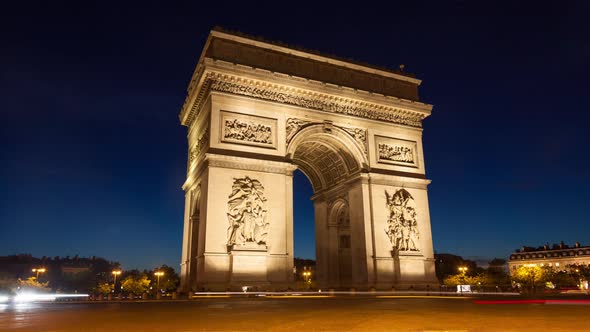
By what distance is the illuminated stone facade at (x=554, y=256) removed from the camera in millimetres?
91250

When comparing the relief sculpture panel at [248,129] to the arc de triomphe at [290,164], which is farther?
the relief sculpture panel at [248,129]

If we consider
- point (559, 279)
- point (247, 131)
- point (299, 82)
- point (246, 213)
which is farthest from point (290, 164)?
point (559, 279)

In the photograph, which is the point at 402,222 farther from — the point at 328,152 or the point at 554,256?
the point at 554,256

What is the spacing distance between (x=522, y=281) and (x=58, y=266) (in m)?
121

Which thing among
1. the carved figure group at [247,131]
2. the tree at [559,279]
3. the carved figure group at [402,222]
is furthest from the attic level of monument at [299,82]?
the tree at [559,279]

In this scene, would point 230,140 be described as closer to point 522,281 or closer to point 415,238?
point 415,238

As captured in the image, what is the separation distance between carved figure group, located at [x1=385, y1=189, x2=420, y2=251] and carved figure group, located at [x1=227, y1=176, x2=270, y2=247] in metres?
7.85

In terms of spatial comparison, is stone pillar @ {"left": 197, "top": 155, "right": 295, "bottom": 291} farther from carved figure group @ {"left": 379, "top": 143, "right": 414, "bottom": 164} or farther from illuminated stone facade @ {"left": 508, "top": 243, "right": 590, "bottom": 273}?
illuminated stone facade @ {"left": 508, "top": 243, "right": 590, "bottom": 273}

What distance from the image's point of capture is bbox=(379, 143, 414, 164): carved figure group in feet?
86.5

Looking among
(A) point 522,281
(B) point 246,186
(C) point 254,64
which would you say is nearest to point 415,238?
(B) point 246,186

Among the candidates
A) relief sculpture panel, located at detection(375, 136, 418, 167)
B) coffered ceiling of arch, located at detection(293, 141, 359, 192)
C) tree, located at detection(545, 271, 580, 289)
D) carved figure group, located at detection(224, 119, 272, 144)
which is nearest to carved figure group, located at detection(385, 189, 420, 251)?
relief sculpture panel, located at detection(375, 136, 418, 167)

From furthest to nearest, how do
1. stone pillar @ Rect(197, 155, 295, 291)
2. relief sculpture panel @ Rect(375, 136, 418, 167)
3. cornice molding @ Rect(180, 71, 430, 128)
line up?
relief sculpture panel @ Rect(375, 136, 418, 167), cornice molding @ Rect(180, 71, 430, 128), stone pillar @ Rect(197, 155, 295, 291)

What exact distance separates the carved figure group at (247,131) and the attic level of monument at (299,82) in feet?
5.62

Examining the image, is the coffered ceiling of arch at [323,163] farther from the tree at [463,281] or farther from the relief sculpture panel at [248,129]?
the tree at [463,281]
